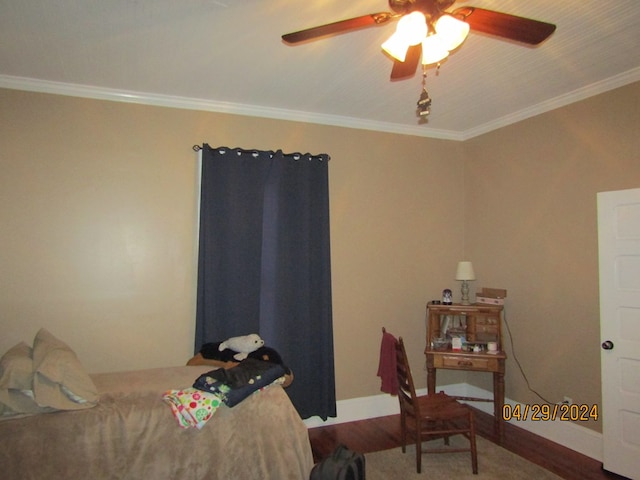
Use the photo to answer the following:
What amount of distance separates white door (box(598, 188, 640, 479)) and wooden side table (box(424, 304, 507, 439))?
0.73 metres

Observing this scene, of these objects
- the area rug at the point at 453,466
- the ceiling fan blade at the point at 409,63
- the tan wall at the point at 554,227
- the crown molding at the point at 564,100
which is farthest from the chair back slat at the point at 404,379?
the crown molding at the point at 564,100

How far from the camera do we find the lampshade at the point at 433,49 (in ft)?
5.37

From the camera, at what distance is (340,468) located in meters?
1.96

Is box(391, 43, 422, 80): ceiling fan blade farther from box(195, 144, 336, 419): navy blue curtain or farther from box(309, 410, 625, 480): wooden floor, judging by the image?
box(309, 410, 625, 480): wooden floor

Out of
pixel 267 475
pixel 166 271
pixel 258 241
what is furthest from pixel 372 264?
pixel 267 475

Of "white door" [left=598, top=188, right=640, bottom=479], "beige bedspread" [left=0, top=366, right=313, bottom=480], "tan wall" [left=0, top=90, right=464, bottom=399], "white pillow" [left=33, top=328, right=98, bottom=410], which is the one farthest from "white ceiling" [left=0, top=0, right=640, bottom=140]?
"beige bedspread" [left=0, top=366, right=313, bottom=480]

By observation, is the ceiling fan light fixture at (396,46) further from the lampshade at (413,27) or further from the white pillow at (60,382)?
the white pillow at (60,382)

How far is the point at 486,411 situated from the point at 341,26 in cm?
374

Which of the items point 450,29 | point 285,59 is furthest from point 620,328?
point 285,59

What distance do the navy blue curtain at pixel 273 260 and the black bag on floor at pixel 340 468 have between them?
55.9 inches

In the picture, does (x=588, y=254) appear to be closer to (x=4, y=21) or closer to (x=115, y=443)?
(x=115, y=443)

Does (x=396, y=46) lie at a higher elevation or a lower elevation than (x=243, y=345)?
higher
